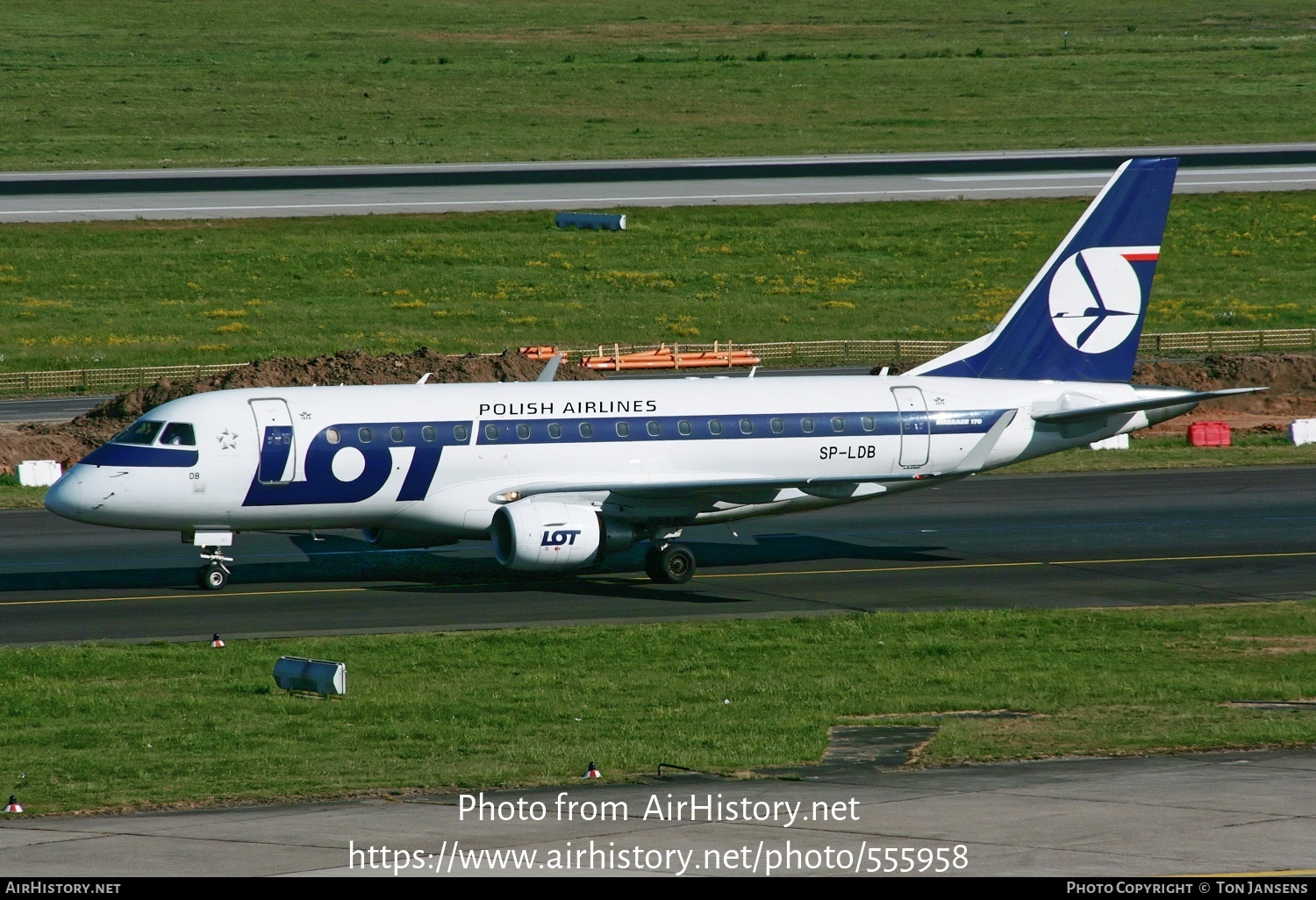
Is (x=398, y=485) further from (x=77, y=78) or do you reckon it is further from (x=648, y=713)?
(x=77, y=78)

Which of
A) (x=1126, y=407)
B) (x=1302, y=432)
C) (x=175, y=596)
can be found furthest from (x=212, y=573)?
(x=1302, y=432)

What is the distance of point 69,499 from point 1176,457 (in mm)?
35044

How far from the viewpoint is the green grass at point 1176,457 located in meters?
54.1

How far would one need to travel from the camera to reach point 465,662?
29.5m

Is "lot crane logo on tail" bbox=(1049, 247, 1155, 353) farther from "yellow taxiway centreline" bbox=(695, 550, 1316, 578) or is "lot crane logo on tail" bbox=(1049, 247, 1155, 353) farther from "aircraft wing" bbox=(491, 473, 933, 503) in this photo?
"aircraft wing" bbox=(491, 473, 933, 503)

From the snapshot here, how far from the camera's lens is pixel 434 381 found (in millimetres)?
60438

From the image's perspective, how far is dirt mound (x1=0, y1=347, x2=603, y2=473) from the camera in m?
55.4

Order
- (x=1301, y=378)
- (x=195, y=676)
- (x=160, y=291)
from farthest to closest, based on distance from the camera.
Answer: (x=160, y=291) < (x=1301, y=378) < (x=195, y=676)

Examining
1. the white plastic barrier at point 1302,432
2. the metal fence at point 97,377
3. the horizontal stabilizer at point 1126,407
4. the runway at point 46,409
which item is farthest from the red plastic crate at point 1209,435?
the runway at point 46,409

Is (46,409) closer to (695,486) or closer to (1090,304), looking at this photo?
(695,486)

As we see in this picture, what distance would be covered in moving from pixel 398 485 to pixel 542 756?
571 inches

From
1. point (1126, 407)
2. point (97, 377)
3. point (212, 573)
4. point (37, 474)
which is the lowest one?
point (212, 573)

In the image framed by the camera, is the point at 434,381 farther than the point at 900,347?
No
